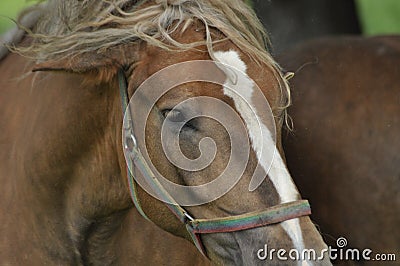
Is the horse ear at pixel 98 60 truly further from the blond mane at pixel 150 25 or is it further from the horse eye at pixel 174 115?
the horse eye at pixel 174 115

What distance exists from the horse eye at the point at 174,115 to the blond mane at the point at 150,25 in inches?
8.4

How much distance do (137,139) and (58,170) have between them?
435 millimetres

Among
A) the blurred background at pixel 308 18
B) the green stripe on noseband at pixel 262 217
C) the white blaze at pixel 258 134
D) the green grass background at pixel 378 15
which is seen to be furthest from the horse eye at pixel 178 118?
the green grass background at pixel 378 15

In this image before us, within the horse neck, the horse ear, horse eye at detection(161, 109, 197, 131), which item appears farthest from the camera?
the horse neck

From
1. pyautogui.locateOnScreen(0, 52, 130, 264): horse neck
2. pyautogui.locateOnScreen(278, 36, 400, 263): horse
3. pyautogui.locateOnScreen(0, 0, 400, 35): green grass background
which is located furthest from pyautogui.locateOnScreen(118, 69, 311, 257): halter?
pyautogui.locateOnScreen(0, 0, 400, 35): green grass background

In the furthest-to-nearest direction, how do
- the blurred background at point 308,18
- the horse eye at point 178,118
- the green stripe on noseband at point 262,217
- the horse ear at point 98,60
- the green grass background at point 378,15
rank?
1. the green grass background at point 378,15
2. the blurred background at point 308,18
3. the horse ear at point 98,60
4. the horse eye at point 178,118
5. the green stripe on noseband at point 262,217

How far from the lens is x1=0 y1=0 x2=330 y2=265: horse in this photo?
256 cm

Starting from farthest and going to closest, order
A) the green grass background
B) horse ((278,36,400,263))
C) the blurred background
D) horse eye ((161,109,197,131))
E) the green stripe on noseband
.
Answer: the green grass background → the blurred background → horse ((278,36,400,263)) → horse eye ((161,109,197,131)) → the green stripe on noseband

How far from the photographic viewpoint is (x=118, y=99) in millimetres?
2822

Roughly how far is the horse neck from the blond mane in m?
0.19

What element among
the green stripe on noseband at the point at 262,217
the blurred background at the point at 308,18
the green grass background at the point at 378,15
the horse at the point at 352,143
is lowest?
the green grass background at the point at 378,15

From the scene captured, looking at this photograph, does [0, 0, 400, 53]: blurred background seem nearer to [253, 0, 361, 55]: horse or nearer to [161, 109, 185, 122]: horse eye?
[253, 0, 361, 55]: horse

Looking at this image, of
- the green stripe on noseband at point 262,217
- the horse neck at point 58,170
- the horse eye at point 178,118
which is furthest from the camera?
the horse neck at point 58,170

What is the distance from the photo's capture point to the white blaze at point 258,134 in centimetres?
249
